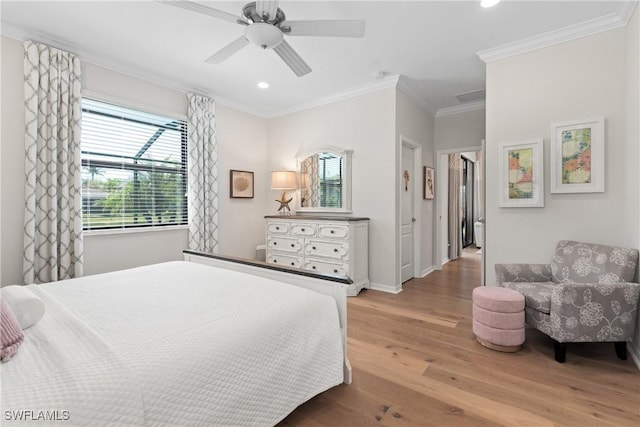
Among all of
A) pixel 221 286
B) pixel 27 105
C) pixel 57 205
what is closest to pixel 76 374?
pixel 221 286

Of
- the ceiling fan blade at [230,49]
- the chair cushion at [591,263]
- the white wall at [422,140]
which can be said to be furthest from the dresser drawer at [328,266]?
the ceiling fan blade at [230,49]

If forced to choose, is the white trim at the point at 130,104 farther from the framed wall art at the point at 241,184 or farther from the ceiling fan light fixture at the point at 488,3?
the ceiling fan light fixture at the point at 488,3

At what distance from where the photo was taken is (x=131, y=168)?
3404mm

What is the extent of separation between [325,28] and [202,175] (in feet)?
8.73

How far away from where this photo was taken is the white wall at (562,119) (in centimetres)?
243

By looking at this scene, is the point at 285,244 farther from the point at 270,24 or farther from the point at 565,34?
the point at 565,34

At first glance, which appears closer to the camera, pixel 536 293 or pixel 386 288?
pixel 536 293

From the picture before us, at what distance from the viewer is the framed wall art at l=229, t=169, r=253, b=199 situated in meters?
4.44

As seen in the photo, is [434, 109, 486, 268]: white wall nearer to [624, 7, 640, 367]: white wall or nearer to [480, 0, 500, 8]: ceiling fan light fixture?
[624, 7, 640, 367]: white wall

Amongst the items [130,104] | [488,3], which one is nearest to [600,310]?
[488,3]

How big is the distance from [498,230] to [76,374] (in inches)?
133

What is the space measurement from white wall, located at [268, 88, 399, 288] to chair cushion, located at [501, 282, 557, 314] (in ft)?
4.89

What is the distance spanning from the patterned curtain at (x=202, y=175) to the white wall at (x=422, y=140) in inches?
Answer: 98.9

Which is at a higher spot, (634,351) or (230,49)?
(230,49)
